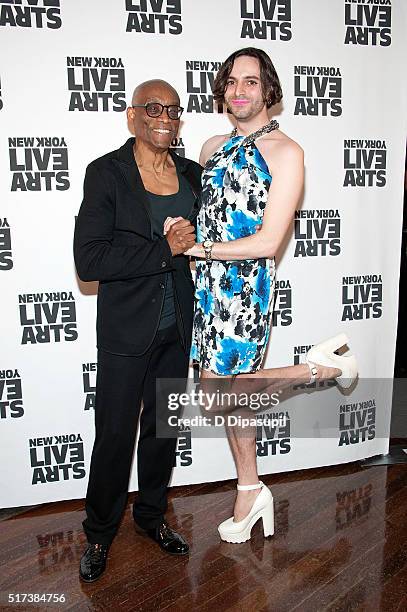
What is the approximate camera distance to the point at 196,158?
3031 mm

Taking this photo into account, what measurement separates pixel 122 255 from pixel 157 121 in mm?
495

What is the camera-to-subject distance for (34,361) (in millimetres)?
2979

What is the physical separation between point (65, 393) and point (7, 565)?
0.81m

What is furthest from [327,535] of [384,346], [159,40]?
[159,40]

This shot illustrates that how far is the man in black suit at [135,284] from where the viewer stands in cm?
224

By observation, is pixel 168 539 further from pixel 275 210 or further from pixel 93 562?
pixel 275 210

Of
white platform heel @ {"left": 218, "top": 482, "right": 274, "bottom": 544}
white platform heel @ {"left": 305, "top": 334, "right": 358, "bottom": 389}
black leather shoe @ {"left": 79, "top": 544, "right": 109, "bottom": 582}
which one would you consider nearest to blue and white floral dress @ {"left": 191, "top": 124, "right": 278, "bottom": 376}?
white platform heel @ {"left": 305, "top": 334, "right": 358, "bottom": 389}

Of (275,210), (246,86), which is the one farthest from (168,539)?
(246,86)

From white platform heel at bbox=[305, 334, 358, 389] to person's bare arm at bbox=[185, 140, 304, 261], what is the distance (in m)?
0.75

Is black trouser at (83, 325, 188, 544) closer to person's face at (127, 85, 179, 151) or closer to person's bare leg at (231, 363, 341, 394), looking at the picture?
person's bare leg at (231, 363, 341, 394)

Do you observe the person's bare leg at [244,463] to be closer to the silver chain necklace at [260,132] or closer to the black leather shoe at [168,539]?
the black leather shoe at [168,539]

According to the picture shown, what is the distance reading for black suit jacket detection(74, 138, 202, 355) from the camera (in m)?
2.22

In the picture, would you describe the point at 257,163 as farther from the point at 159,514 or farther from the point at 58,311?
the point at 159,514

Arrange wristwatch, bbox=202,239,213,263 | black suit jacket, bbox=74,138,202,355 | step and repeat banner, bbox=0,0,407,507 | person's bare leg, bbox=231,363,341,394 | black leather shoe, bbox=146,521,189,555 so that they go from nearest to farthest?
black suit jacket, bbox=74,138,202,355, wristwatch, bbox=202,239,213,263, black leather shoe, bbox=146,521,189,555, person's bare leg, bbox=231,363,341,394, step and repeat banner, bbox=0,0,407,507
